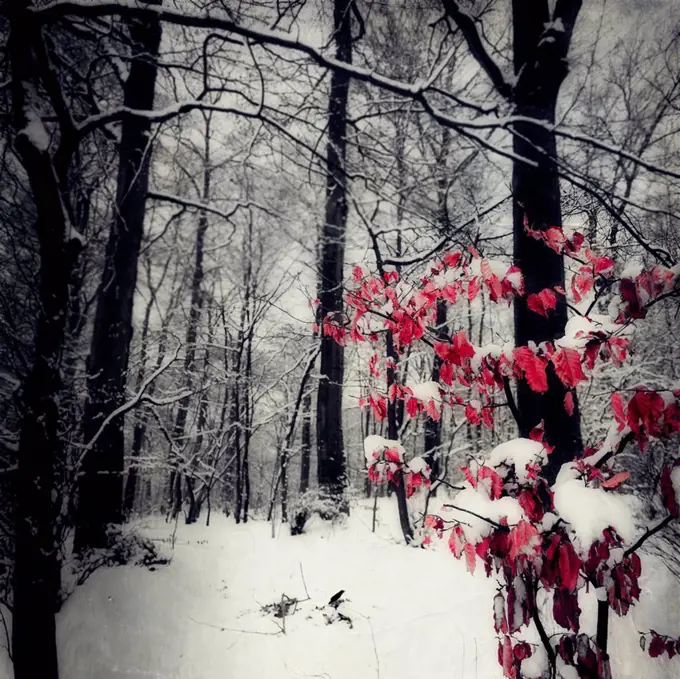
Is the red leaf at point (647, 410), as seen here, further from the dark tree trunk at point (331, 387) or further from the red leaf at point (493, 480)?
the dark tree trunk at point (331, 387)

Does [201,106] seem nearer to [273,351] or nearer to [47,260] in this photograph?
Answer: [47,260]

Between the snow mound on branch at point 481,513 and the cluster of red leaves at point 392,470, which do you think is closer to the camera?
the snow mound on branch at point 481,513

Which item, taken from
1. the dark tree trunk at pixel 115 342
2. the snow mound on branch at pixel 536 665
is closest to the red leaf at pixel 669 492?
the snow mound on branch at pixel 536 665

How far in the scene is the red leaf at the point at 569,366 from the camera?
1.51 metres

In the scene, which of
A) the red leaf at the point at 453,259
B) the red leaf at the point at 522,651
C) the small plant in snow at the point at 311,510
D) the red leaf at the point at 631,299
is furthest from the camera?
the small plant in snow at the point at 311,510

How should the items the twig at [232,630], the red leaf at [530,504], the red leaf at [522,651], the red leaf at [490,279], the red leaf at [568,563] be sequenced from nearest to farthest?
the red leaf at [568,563] < the red leaf at [530,504] < the red leaf at [522,651] < the red leaf at [490,279] < the twig at [232,630]

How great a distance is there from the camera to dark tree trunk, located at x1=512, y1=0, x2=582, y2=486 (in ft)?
8.42

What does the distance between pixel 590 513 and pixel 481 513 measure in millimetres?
366

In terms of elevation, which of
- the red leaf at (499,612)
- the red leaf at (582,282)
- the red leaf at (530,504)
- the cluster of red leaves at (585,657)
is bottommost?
the cluster of red leaves at (585,657)

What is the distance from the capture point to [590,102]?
13.9ft

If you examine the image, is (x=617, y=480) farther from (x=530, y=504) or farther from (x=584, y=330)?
(x=584, y=330)

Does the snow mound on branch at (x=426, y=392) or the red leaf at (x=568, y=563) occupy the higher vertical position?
the snow mound on branch at (x=426, y=392)

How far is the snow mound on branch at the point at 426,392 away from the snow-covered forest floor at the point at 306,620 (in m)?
1.66

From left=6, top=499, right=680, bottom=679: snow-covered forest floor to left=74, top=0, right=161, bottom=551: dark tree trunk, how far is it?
79cm
